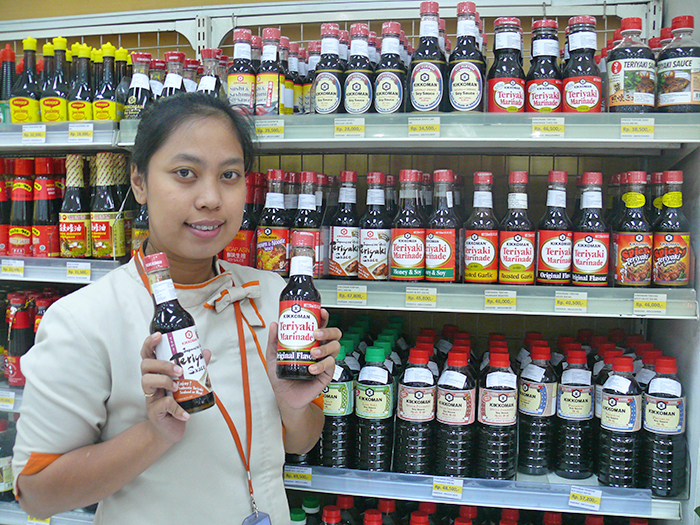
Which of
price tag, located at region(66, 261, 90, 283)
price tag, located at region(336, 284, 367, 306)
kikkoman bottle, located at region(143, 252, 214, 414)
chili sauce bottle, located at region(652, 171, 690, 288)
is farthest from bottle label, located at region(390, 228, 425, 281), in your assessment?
price tag, located at region(66, 261, 90, 283)

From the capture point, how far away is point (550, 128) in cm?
151

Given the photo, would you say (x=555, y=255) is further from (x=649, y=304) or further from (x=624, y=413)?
(x=624, y=413)

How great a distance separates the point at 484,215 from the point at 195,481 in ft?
3.61

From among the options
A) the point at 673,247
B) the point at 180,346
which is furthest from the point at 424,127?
the point at 180,346

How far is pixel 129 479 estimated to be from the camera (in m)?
1.04

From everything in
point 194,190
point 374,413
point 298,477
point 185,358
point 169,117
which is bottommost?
point 298,477

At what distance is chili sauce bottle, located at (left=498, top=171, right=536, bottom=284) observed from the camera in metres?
1.60

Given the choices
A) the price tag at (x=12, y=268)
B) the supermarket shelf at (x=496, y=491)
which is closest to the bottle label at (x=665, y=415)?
the supermarket shelf at (x=496, y=491)

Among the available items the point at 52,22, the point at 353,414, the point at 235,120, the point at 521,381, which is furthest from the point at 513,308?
the point at 52,22

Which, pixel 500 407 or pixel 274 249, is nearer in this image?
pixel 500 407

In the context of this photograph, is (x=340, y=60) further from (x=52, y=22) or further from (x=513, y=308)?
(x=52, y=22)

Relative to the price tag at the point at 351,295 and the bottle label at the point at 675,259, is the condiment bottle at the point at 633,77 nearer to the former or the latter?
the bottle label at the point at 675,259

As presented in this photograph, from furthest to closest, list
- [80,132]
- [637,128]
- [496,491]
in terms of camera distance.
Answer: [80,132]
[496,491]
[637,128]

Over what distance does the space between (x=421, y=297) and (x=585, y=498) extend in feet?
2.43
